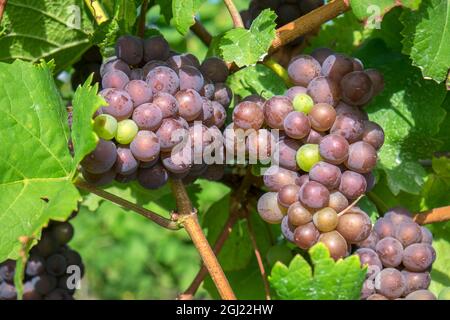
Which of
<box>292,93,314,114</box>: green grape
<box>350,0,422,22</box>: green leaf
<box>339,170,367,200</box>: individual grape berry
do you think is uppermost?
<box>350,0,422,22</box>: green leaf

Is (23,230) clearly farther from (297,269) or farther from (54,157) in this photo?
(297,269)

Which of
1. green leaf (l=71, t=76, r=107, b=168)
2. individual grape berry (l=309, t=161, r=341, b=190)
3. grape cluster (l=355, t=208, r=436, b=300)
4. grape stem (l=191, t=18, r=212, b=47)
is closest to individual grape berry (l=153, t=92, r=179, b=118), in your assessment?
green leaf (l=71, t=76, r=107, b=168)

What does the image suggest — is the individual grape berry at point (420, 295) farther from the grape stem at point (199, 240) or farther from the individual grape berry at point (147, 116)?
the individual grape berry at point (147, 116)

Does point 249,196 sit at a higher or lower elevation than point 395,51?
lower

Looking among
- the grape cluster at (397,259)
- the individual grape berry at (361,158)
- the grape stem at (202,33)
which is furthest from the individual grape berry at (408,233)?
the grape stem at (202,33)

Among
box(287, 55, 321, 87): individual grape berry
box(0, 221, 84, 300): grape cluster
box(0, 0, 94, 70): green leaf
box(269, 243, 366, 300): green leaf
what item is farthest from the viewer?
box(0, 221, 84, 300): grape cluster

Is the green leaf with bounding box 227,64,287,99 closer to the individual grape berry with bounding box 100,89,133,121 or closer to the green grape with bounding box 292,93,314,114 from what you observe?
the green grape with bounding box 292,93,314,114
